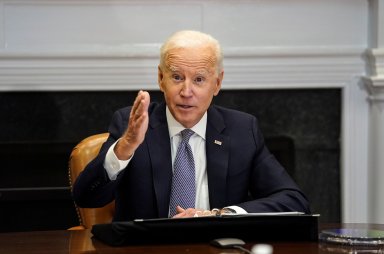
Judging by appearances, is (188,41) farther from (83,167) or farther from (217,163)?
(83,167)

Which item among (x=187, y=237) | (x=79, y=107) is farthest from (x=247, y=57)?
(x=187, y=237)

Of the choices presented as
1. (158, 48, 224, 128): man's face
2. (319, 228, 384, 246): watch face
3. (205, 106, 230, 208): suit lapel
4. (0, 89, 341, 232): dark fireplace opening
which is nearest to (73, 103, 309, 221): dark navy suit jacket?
(205, 106, 230, 208): suit lapel

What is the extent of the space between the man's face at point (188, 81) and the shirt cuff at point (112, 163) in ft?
1.07

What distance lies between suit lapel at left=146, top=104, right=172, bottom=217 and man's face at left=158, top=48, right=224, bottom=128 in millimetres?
77

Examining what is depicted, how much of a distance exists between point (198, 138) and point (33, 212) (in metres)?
1.76

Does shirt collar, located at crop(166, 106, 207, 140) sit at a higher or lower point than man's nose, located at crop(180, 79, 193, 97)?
lower

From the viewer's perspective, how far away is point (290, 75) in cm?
454

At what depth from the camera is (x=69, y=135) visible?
4.50 meters

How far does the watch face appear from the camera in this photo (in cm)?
239

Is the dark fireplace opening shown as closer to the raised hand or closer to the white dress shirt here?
the white dress shirt

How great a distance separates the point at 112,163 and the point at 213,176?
1.34ft

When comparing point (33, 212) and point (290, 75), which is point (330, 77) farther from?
point (33, 212)

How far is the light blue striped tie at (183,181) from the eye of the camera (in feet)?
9.57

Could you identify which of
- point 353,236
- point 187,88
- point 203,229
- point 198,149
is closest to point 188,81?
point 187,88
